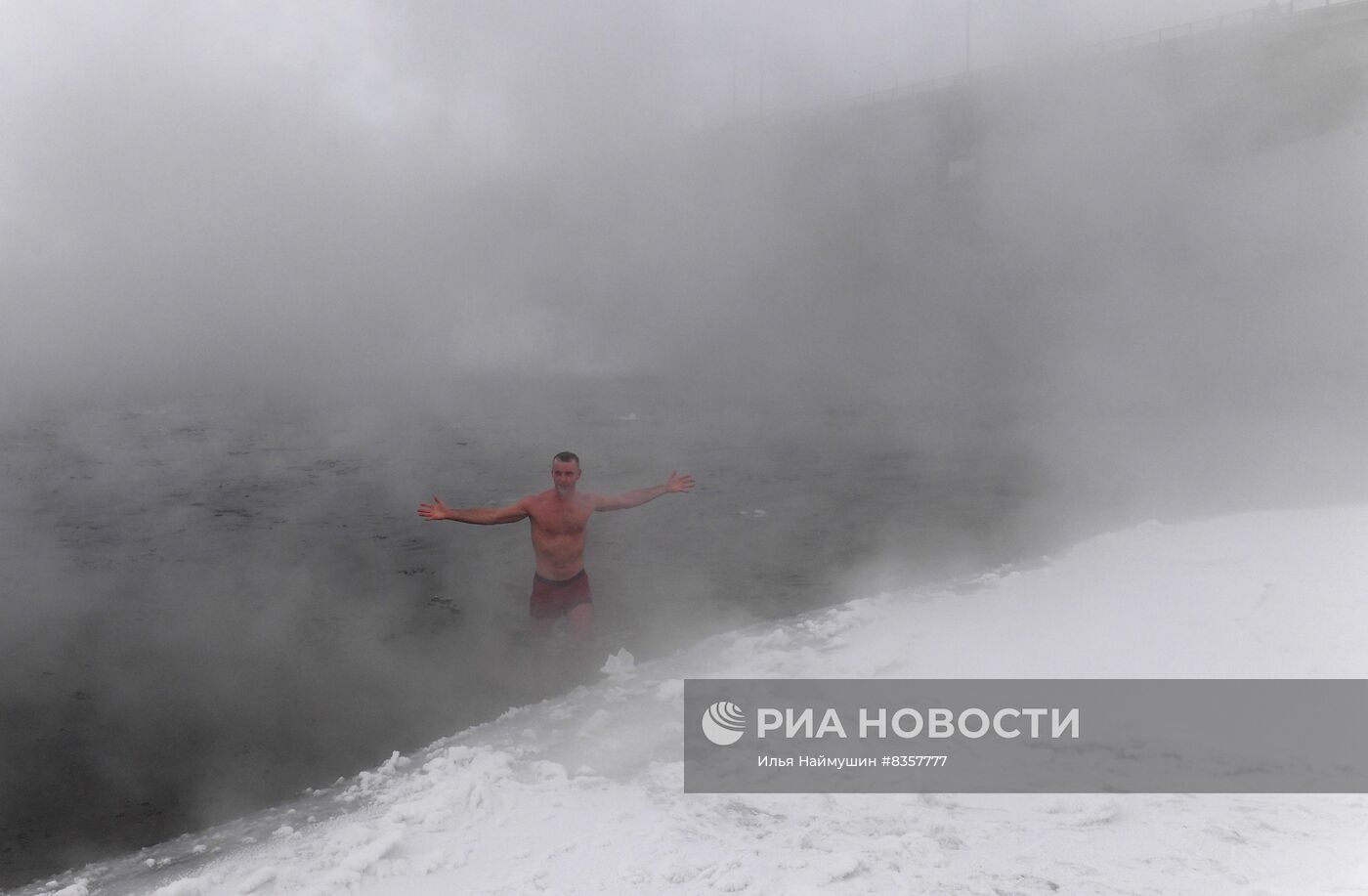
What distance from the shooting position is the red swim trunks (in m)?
4.71

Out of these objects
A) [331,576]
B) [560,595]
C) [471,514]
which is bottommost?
[331,576]

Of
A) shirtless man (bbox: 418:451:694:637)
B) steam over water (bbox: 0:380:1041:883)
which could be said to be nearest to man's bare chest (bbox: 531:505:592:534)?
shirtless man (bbox: 418:451:694:637)

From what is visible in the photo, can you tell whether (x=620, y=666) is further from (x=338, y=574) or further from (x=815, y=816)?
(x=338, y=574)

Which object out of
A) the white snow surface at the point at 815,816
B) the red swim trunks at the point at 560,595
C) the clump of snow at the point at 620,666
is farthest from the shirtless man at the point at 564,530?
the white snow surface at the point at 815,816

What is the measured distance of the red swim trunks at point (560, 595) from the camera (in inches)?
185

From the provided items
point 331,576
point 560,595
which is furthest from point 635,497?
point 331,576

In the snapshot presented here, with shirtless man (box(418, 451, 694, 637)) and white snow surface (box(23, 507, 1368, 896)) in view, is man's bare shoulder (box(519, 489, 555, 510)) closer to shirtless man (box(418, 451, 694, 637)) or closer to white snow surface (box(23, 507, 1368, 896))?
shirtless man (box(418, 451, 694, 637))

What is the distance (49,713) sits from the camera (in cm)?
488

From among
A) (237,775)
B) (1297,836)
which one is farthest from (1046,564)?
(237,775)

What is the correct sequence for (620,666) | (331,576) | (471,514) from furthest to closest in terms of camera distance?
(331,576) < (620,666) < (471,514)

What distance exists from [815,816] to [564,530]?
2.23 metres

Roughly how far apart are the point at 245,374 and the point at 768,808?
90.1 ft

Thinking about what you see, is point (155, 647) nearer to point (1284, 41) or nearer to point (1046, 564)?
point (1046, 564)

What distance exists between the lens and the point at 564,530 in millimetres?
4625
